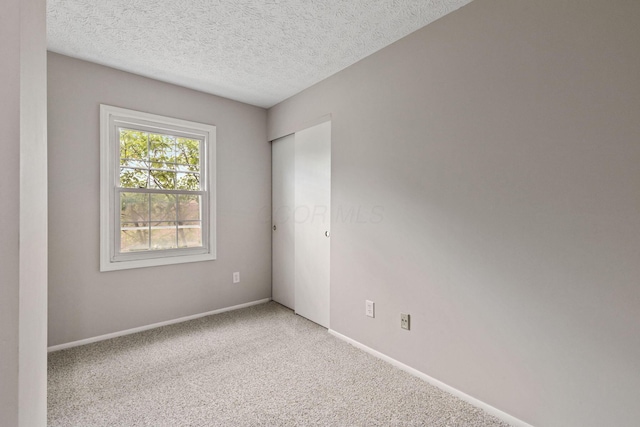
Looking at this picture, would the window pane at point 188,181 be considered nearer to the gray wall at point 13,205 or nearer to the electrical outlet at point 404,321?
the electrical outlet at point 404,321

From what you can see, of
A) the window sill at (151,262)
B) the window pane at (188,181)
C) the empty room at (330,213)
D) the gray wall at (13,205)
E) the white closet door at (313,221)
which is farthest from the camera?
the window pane at (188,181)

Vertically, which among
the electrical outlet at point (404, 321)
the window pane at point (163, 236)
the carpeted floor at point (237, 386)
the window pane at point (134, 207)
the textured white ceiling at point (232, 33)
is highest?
the textured white ceiling at point (232, 33)

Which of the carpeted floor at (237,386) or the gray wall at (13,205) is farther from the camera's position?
the carpeted floor at (237,386)

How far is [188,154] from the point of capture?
125 inches

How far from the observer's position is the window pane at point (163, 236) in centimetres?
295

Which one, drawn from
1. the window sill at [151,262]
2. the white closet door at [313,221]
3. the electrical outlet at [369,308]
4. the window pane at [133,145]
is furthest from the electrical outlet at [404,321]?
the window pane at [133,145]

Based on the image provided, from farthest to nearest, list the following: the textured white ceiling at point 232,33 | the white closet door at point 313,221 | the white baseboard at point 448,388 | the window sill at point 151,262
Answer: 1. the white closet door at point 313,221
2. the window sill at point 151,262
3. the textured white ceiling at point 232,33
4. the white baseboard at point 448,388

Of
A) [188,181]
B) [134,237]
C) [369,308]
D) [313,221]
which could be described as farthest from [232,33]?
[369,308]

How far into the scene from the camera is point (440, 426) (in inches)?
63.1

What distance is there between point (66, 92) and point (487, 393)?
378 centimetres

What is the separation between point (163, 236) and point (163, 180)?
57cm

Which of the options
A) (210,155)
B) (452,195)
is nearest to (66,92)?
(210,155)

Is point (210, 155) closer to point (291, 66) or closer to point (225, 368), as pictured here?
point (291, 66)

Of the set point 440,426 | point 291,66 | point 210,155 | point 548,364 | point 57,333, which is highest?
point 291,66
